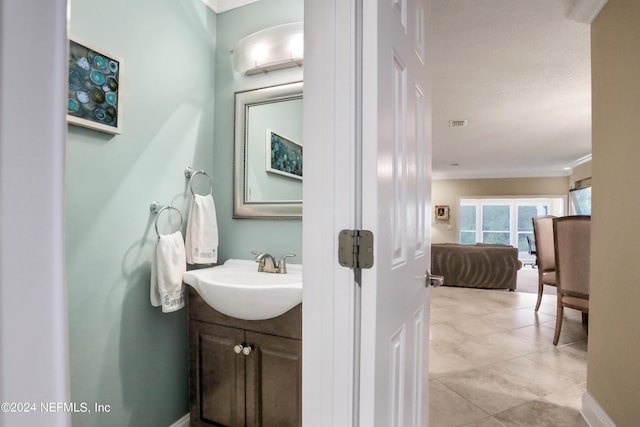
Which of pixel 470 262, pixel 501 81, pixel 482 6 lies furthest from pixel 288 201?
pixel 470 262

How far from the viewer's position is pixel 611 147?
158cm

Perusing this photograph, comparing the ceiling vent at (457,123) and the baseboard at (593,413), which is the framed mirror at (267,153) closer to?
the baseboard at (593,413)

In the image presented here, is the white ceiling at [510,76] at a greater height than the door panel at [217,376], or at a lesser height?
greater

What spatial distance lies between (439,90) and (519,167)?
5612mm

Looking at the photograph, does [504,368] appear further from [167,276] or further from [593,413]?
[167,276]

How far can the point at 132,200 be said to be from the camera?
149 cm

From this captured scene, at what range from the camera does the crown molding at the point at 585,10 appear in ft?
5.54

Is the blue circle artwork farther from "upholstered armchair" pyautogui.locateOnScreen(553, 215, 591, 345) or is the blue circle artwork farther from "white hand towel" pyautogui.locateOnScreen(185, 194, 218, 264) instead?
"upholstered armchair" pyautogui.locateOnScreen(553, 215, 591, 345)

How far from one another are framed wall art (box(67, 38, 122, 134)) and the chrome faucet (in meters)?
0.86

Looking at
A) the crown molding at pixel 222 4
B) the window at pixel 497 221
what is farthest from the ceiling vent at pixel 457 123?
the window at pixel 497 221

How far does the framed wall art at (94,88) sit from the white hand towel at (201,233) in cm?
50

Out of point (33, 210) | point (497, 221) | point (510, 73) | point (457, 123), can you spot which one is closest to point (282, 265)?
point (33, 210)

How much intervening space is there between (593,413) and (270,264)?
187 centimetres

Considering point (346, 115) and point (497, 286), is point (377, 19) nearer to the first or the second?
point (346, 115)
